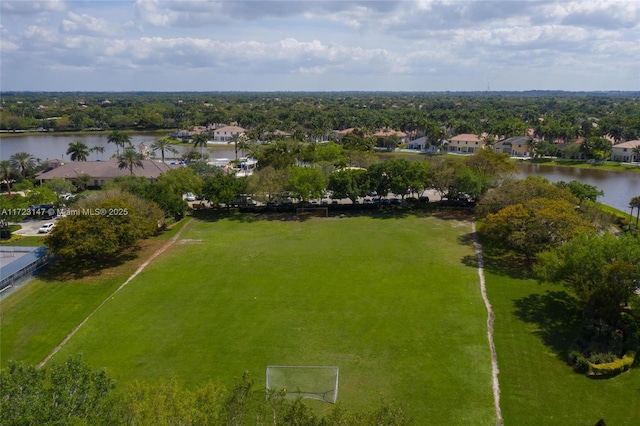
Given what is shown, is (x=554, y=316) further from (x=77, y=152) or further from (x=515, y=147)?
(x=515, y=147)

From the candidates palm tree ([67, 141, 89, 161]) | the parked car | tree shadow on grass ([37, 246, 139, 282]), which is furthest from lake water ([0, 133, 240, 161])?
tree shadow on grass ([37, 246, 139, 282])

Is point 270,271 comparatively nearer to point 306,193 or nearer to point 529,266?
point 306,193

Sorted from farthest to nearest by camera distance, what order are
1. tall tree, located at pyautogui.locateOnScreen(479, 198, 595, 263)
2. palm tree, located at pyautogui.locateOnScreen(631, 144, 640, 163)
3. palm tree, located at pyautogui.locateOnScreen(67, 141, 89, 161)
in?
palm tree, located at pyautogui.locateOnScreen(631, 144, 640, 163) → palm tree, located at pyautogui.locateOnScreen(67, 141, 89, 161) → tall tree, located at pyautogui.locateOnScreen(479, 198, 595, 263)

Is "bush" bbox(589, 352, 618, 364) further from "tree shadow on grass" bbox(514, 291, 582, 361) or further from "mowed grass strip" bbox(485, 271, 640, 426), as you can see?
"tree shadow on grass" bbox(514, 291, 582, 361)

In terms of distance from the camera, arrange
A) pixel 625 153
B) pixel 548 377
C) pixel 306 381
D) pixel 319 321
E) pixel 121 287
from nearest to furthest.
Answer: pixel 306 381 < pixel 548 377 < pixel 319 321 < pixel 121 287 < pixel 625 153

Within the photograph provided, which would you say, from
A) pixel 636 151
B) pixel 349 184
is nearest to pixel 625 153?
pixel 636 151

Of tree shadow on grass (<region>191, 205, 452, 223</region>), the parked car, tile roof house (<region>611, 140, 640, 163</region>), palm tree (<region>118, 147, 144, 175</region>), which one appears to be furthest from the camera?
tile roof house (<region>611, 140, 640, 163</region>)

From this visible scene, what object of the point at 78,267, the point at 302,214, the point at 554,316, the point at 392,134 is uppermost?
the point at 392,134
